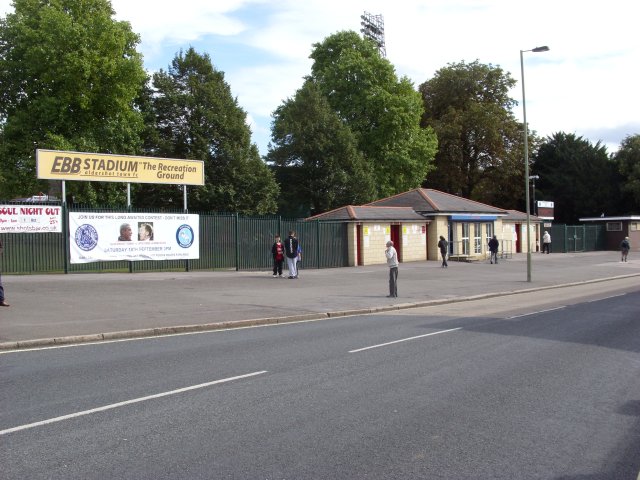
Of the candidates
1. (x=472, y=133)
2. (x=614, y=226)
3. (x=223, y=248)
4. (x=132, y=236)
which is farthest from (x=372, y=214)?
(x=614, y=226)

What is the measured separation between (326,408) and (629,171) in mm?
64552

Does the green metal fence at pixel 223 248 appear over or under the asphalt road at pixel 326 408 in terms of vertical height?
over

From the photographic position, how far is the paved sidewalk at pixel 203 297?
39.7ft

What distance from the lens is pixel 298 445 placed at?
5207 millimetres

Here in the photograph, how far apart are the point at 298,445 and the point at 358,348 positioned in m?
4.88

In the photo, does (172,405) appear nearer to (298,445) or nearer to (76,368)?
(298,445)

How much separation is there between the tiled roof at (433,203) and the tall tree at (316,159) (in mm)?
6210

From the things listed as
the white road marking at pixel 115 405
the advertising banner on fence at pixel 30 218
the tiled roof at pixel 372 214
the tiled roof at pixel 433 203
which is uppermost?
the tiled roof at pixel 433 203

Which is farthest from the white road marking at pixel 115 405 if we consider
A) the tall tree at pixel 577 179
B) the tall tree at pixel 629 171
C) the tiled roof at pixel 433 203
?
the tall tree at pixel 577 179

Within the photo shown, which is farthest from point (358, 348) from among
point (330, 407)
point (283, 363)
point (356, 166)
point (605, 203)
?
point (605, 203)

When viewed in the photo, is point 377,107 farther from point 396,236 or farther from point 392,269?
point 392,269

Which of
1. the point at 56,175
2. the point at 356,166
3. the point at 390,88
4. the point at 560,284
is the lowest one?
the point at 560,284

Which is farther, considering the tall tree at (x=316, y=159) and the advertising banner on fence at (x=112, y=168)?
the tall tree at (x=316, y=159)

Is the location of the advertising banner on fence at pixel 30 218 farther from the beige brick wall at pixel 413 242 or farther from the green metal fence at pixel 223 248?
the beige brick wall at pixel 413 242
